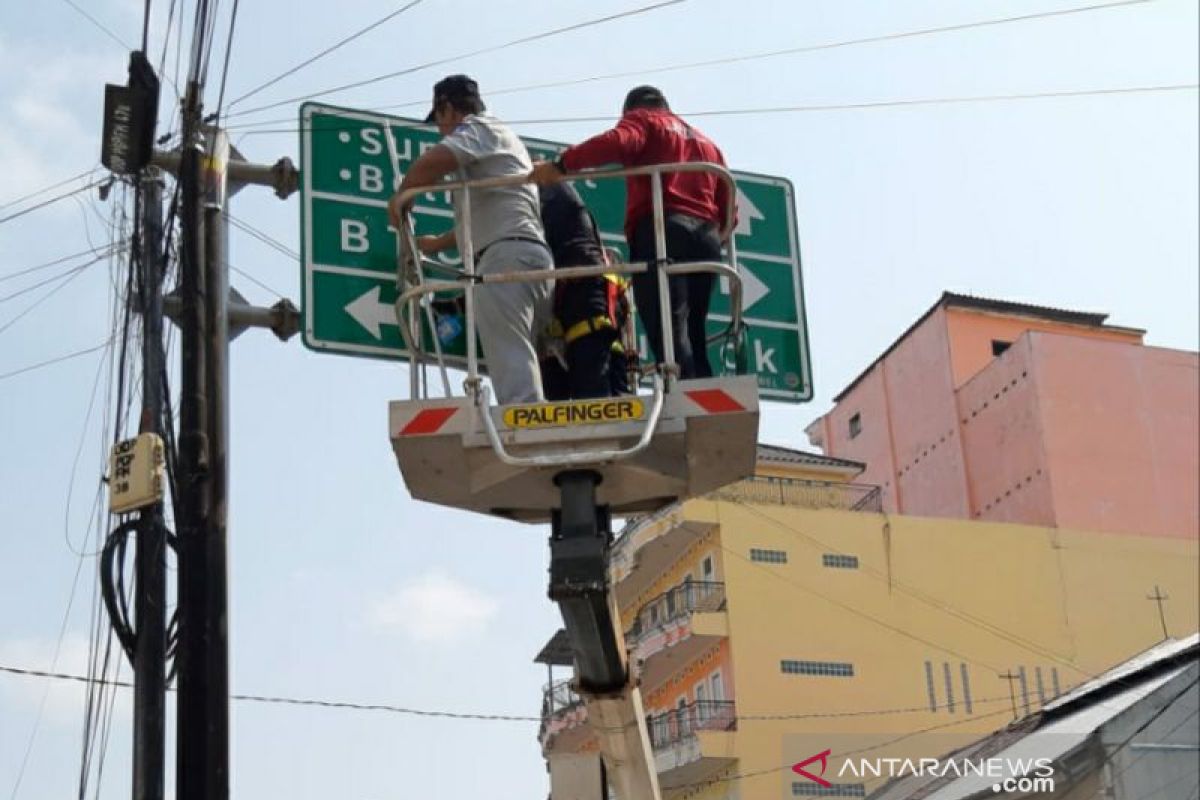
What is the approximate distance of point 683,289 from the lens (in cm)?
819

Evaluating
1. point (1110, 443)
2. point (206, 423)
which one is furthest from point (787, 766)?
point (206, 423)

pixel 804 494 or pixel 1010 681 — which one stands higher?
pixel 804 494

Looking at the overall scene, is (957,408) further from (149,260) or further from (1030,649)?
(149,260)

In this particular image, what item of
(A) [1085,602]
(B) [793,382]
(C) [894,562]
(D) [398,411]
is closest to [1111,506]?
(A) [1085,602]

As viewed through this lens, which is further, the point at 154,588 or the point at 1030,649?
the point at 1030,649

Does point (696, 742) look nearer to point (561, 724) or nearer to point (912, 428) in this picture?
point (561, 724)

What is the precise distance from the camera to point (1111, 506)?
41469mm

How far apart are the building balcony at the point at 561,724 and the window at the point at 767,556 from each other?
5366 mm

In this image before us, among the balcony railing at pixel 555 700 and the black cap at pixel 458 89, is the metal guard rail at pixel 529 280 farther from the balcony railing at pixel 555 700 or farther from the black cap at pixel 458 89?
the balcony railing at pixel 555 700

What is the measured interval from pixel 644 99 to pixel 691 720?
96.8 feet

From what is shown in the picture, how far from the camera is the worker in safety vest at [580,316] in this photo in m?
7.94

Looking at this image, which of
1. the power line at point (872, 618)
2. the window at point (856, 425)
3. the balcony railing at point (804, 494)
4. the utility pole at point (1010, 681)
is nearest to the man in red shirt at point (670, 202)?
the power line at point (872, 618)

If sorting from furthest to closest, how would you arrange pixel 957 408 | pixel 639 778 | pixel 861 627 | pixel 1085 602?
pixel 957 408 → pixel 1085 602 → pixel 861 627 → pixel 639 778

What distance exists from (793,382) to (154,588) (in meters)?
3.40
